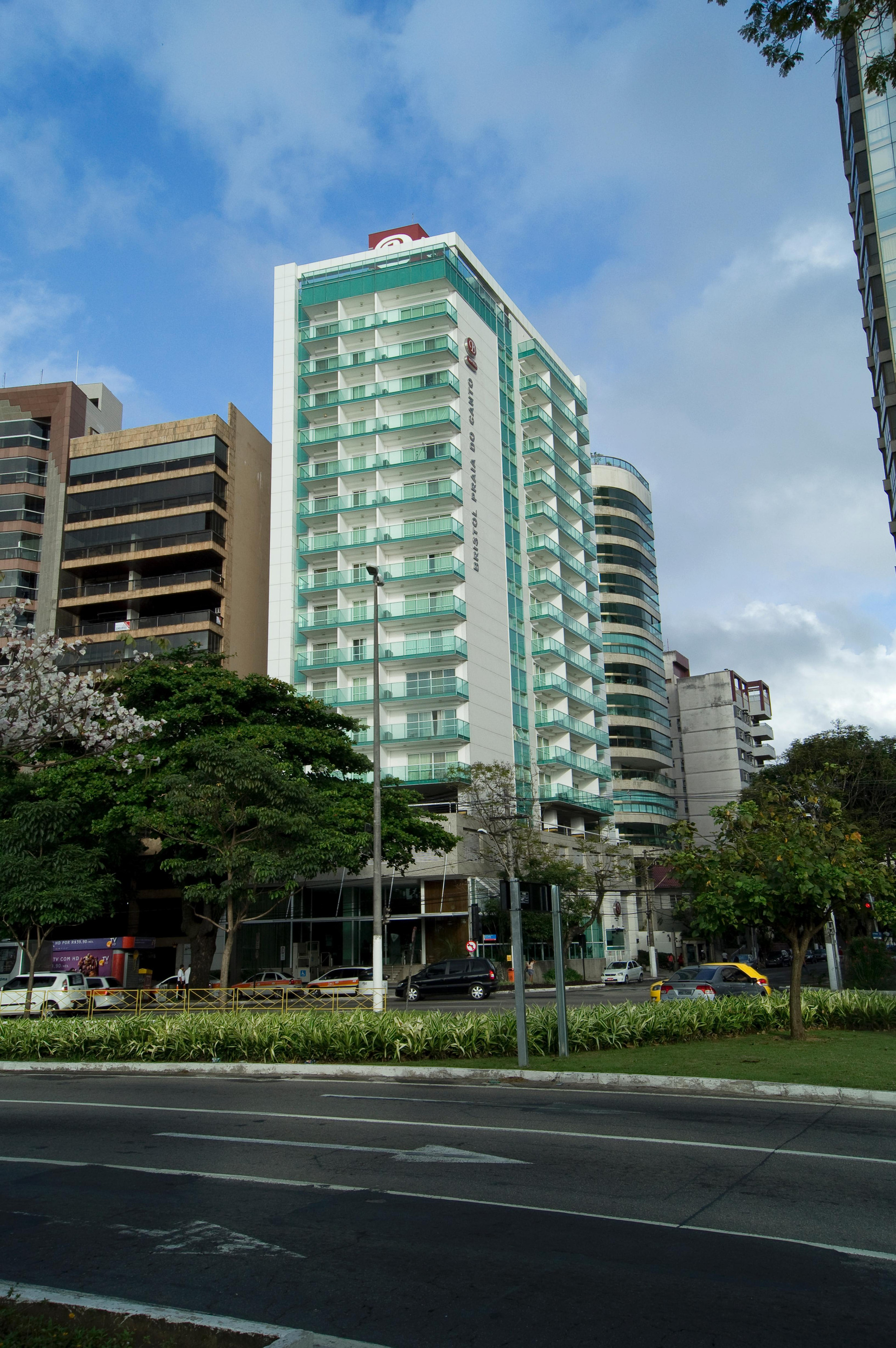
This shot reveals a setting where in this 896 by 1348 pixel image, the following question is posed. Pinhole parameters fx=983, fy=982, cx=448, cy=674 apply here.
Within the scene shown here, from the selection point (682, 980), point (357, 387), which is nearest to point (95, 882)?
point (682, 980)

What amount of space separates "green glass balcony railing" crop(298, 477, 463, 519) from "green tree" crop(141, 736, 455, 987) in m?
23.5

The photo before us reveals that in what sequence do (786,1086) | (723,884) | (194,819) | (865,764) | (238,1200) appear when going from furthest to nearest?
1. (865,764)
2. (194,819)
3. (723,884)
4. (786,1086)
5. (238,1200)

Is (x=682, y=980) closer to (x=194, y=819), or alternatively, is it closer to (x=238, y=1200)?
(x=194, y=819)

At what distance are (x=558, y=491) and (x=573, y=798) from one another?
71.1 ft

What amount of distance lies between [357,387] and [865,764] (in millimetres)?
35863

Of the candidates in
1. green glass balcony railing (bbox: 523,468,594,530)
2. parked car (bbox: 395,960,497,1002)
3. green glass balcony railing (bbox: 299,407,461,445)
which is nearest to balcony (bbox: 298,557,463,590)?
green glass balcony railing (bbox: 299,407,461,445)

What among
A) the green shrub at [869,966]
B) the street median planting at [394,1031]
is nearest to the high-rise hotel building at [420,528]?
the green shrub at [869,966]

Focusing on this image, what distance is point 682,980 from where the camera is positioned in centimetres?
2769

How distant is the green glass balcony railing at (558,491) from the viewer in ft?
218

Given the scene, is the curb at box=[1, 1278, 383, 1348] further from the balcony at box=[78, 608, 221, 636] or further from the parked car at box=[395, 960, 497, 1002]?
the balcony at box=[78, 608, 221, 636]

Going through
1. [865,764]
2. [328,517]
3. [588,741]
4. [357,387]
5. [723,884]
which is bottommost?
[723,884]

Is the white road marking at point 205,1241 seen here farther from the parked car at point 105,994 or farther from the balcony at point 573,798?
the balcony at point 573,798

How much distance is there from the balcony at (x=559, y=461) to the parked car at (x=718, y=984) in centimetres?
4505

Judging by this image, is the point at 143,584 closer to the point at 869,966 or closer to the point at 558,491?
the point at 558,491
